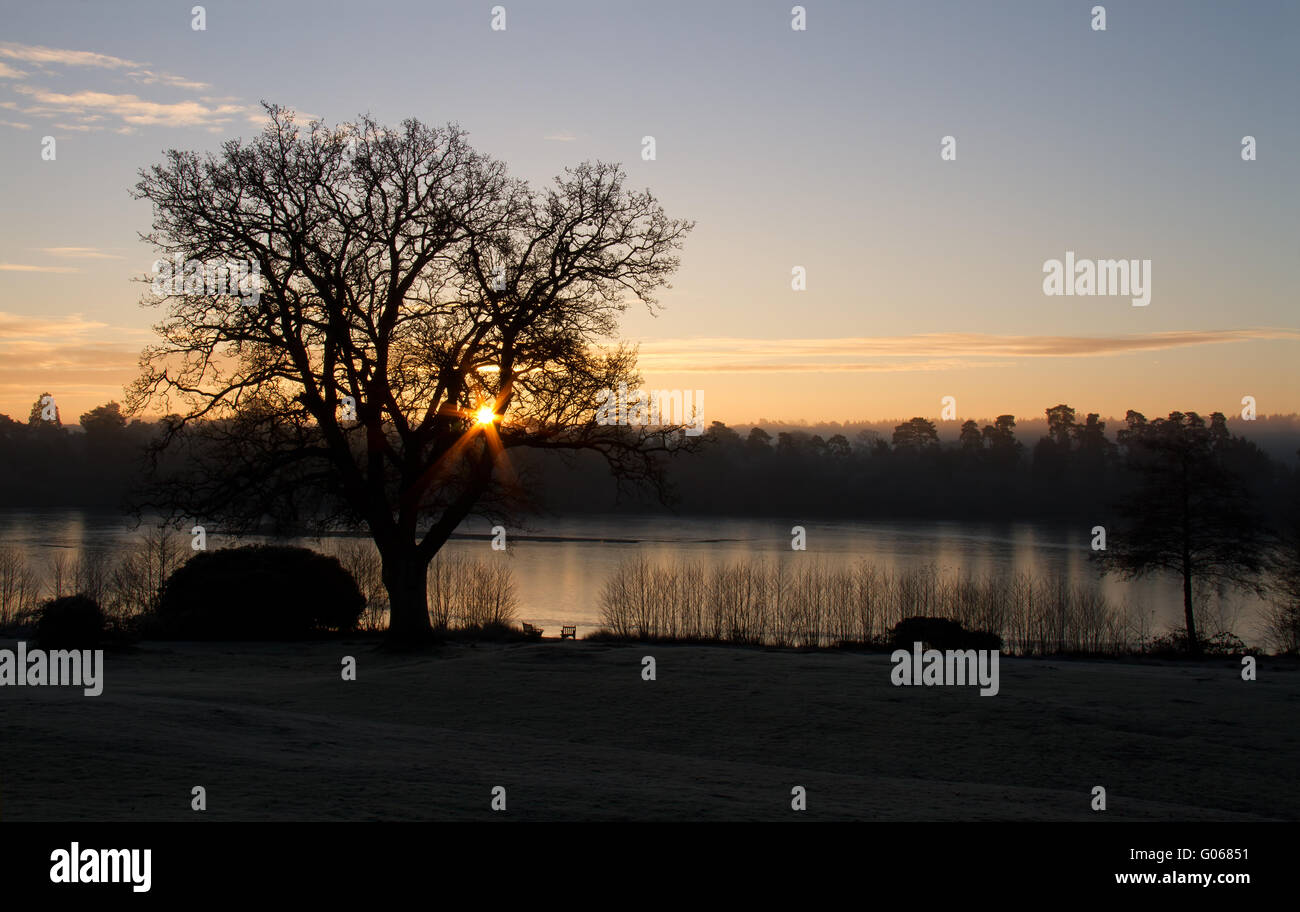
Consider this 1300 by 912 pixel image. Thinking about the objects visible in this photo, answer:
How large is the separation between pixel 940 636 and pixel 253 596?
18166mm

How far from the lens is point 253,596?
92.6ft

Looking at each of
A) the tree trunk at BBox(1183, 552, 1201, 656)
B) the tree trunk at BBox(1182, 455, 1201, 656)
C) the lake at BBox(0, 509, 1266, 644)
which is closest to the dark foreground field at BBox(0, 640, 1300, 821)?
the tree trunk at BBox(1183, 552, 1201, 656)

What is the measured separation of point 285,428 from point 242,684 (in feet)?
24.3

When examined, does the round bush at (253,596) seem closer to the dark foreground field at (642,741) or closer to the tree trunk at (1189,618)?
the dark foreground field at (642,741)

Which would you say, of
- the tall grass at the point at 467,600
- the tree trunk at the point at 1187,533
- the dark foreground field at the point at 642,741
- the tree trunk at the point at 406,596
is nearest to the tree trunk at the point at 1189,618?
the tree trunk at the point at 1187,533

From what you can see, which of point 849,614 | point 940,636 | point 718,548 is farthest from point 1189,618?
point 718,548

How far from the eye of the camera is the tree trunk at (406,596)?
947 inches

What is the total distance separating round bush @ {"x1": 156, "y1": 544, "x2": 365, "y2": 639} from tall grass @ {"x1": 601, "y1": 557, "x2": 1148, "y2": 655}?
8854 mm

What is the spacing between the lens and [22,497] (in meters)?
92.9

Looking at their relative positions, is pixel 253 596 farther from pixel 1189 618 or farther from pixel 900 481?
pixel 900 481

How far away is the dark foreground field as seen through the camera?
8.74 metres

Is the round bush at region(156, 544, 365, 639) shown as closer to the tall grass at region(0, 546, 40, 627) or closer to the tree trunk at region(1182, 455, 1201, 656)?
the tall grass at region(0, 546, 40, 627)
